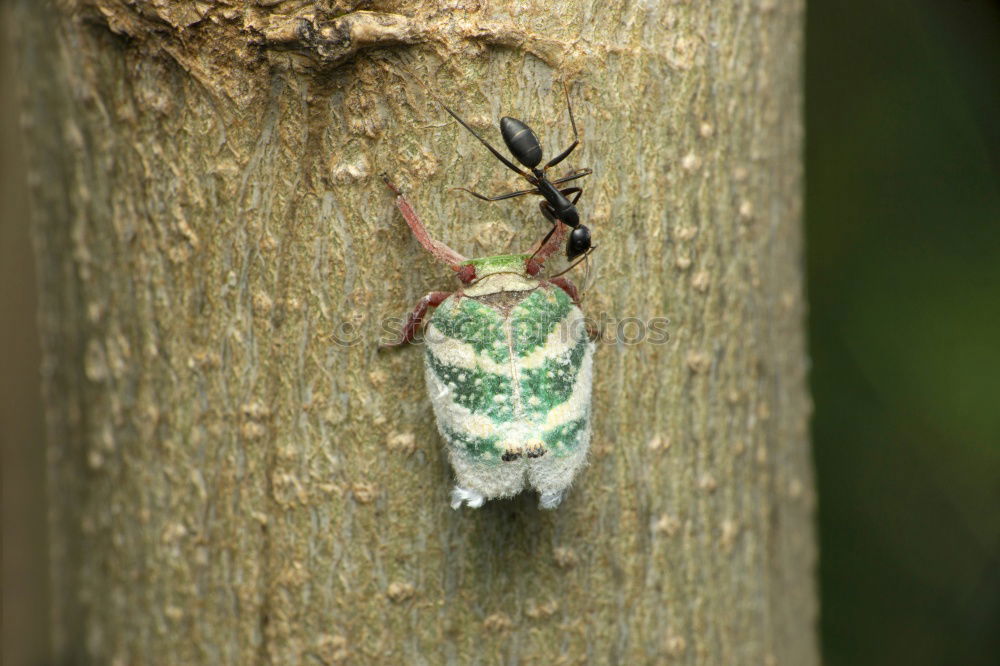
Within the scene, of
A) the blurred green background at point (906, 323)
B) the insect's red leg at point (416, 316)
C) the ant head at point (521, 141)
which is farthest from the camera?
the blurred green background at point (906, 323)

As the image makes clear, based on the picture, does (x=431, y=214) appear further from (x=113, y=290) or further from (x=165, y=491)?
(x=165, y=491)

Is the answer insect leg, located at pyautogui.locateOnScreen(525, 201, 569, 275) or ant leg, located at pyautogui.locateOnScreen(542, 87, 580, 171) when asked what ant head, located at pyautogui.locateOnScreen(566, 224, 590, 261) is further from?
ant leg, located at pyautogui.locateOnScreen(542, 87, 580, 171)

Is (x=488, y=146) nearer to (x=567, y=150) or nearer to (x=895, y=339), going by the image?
(x=567, y=150)

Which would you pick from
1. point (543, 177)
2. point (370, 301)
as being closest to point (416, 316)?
point (370, 301)

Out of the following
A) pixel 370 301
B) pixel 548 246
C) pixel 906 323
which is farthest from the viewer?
pixel 906 323

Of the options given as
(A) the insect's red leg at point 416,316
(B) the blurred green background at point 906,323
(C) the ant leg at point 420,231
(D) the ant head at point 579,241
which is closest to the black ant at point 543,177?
(D) the ant head at point 579,241

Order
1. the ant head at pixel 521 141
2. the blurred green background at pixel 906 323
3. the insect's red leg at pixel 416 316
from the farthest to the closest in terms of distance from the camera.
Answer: the blurred green background at pixel 906 323 < the insect's red leg at pixel 416 316 < the ant head at pixel 521 141

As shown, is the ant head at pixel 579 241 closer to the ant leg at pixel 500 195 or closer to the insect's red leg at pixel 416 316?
the ant leg at pixel 500 195
